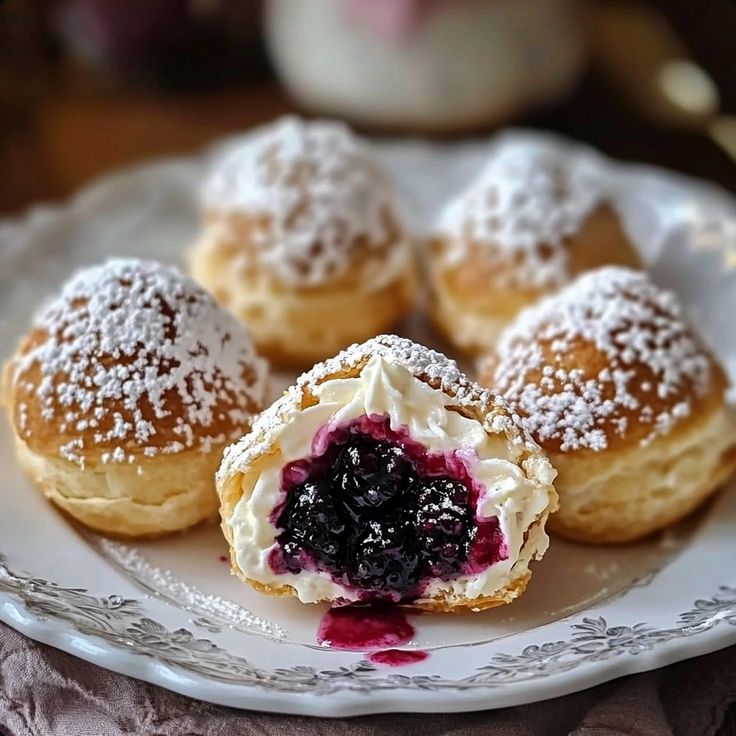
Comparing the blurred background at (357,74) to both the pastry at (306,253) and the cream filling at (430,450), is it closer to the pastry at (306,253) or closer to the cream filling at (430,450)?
the pastry at (306,253)

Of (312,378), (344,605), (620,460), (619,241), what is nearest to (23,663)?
(344,605)

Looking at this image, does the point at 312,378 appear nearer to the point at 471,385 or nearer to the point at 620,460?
the point at 471,385

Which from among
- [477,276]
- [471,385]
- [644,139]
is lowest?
[644,139]

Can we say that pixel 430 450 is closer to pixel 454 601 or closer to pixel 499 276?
pixel 454 601

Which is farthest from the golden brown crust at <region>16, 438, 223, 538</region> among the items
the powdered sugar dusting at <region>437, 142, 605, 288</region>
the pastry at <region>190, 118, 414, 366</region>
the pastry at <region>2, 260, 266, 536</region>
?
the powdered sugar dusting at <region>437, 142, 605, 288</region>

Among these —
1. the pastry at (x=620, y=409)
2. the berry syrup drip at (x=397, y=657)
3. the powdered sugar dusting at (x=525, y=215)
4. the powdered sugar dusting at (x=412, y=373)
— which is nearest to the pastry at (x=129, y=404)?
the powdered sugar dusting at (x=412, y=373)

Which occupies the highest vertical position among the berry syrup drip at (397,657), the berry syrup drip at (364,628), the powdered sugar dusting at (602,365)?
the powdered sugar dusting at (602,365)
